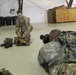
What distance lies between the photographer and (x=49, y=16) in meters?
12.0

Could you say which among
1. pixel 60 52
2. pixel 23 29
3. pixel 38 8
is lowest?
pixel 60 52

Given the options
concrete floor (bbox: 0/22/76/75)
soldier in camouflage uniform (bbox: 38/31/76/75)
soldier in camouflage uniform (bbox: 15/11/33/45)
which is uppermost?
soldier in camouflage uniform (bbox: 15/11/33/45)

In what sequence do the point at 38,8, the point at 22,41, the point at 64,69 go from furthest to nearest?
1. the point at 38,8
2. the point at 22,41
3. the point at 64,69

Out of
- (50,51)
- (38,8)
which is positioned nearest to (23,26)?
(50,51)

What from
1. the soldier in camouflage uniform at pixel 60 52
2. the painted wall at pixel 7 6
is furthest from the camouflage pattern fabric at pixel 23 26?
the painted wall at pixel 7 6

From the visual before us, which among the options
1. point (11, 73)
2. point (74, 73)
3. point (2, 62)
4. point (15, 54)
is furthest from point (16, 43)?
point (74, 73)

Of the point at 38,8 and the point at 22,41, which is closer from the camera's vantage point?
the point at 22,41

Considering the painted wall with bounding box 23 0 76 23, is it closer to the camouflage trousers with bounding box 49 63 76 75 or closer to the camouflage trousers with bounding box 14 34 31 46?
the camouflage trousers with bounding box 14 34 31 46

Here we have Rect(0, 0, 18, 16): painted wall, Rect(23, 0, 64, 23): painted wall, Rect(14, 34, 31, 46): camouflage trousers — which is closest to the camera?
Rect(14, 34, 31, 46): camouflage trousers

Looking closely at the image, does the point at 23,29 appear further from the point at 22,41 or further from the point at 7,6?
the point at 7,6

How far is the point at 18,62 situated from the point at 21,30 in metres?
1.88

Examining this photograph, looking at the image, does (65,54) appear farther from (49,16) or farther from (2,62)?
(49,16)

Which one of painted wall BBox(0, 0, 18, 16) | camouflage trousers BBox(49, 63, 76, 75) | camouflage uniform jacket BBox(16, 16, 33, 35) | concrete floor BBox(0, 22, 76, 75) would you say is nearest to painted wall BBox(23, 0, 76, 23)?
painted wall BBox(0, 0, 18, 16)

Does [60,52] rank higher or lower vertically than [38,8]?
lower
